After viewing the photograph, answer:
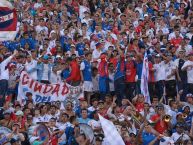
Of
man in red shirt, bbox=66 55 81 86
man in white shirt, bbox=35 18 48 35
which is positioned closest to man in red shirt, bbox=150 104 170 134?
man in red shirt, bbox=66 55 81 86

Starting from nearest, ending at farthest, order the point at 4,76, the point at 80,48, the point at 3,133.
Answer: the point at 3,133, the point at 4,76, the point at 80,48

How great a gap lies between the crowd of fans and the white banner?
0.35m

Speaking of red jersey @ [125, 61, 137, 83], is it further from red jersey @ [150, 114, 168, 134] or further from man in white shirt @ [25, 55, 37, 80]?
red jersey @ [150, 114, 168, 134]

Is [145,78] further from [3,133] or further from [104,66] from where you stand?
[3,133]

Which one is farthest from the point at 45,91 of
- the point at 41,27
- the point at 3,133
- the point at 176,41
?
the point at 176,41

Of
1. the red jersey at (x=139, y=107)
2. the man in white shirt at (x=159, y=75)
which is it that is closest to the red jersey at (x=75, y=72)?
the man in white shirt at (x=159, y=75)

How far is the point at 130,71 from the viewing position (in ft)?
68.9

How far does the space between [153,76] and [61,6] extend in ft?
19.7

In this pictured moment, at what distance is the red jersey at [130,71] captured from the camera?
21.0 m

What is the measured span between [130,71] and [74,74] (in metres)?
1.52

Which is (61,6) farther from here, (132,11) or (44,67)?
(44,67)

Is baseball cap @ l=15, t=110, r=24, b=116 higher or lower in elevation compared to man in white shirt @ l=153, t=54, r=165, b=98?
lower

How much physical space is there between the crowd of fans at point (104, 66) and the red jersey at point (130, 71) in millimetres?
27

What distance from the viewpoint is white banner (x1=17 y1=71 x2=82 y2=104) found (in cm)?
1967
